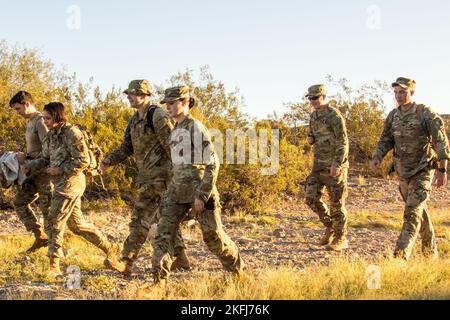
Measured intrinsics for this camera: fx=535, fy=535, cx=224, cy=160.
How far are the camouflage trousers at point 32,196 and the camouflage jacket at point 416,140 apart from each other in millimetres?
4754

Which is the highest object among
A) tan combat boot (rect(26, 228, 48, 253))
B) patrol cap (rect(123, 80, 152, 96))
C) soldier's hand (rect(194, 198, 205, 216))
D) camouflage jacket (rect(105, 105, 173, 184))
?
patrol cap (rect(123, 80, 152, 96))

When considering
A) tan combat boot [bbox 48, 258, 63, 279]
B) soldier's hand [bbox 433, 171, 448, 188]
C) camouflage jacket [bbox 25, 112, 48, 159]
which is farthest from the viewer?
camouflage jacket [bbox 25, 112, 48, 159]

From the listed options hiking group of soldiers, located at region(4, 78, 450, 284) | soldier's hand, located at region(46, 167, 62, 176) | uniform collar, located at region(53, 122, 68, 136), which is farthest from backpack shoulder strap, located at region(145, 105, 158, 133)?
soldier's hand, located at region(46, 167, 62, 176)

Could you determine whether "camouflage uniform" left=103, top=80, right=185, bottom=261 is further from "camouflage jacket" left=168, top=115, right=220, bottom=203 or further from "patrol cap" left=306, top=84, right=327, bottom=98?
"patrol cap" left=306, top=84, right=327, bottom=98

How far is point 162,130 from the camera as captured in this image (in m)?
6.13

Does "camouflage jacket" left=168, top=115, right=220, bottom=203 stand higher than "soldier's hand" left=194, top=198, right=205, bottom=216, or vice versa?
"camouflage jacket" left=168, top=115, right=220, bottom=203

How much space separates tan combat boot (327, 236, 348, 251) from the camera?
8.22m

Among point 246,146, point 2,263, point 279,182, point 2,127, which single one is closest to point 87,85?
point 2,127

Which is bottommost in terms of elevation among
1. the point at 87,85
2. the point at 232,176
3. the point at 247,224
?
the point at 247,224

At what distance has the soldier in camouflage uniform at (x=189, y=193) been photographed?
5.06 metres

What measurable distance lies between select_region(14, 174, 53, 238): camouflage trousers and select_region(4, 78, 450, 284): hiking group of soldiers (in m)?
0.01
